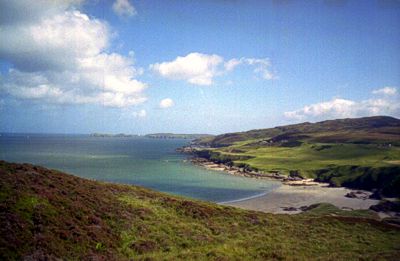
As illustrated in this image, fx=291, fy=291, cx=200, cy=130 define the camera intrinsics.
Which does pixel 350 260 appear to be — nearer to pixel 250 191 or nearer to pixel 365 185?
pixel 250 191

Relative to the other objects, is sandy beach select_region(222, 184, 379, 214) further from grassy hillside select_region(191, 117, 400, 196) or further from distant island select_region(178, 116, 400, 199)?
grassy hillside select_region(191, 117, 400, 196)

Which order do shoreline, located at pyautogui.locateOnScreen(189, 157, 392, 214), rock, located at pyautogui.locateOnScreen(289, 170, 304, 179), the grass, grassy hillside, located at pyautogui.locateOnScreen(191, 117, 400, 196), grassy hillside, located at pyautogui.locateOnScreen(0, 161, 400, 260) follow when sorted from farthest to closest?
the grass, rock, located at pyautogui.locateOnScreen(289, 170, 304, 179), grassy hillside, located at pyautogui.locateOnScreen(191, 117, 400, 196), shoreline, located at pyautogui.locateOnScreen(189, 157, 392, 214), grassy hillside, located at pyautogui.locateOnScreen(0, 161, 400, 260)

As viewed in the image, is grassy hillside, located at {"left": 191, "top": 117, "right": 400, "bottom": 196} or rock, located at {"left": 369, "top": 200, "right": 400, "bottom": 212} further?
grassy hillside, located at {"left": 191, "top": 117, "right": 400, "bottom": 196}

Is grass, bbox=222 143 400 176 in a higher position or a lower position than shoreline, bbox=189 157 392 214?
higher

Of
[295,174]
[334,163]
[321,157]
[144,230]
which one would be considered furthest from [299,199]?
[321,157]

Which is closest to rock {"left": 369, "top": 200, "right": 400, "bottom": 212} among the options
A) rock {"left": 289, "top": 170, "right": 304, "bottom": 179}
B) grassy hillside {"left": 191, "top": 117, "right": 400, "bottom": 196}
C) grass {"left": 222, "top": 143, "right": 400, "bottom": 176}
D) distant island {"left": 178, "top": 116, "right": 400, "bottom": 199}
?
distant island {"left": 178, "top": 116, "right": 400, "bottom": 199}

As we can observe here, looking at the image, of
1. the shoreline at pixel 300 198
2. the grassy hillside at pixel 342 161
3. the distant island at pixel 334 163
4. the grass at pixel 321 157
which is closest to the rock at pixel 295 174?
the distant island at pixel 334 163

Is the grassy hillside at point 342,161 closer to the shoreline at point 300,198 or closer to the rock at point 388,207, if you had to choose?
the shoreline at point 300,198
